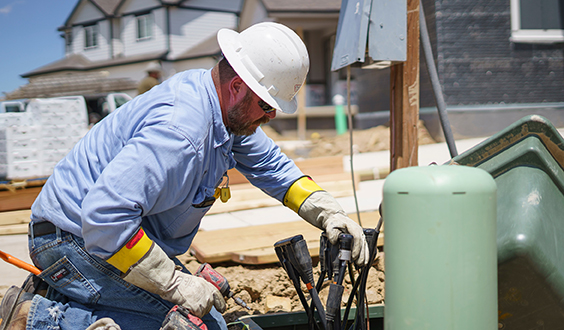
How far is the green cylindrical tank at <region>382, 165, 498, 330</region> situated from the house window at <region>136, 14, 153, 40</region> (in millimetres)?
25651

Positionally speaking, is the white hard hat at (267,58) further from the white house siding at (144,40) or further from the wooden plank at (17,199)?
the white house siding at (144,40)

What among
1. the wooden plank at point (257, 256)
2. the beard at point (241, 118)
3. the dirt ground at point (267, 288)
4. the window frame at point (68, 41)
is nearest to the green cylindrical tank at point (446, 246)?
the beard at point (241, 118)

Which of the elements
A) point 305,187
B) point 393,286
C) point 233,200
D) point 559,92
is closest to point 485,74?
point 559,92

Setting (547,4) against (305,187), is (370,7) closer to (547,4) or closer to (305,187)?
(305,187)

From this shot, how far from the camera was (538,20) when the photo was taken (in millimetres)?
8383

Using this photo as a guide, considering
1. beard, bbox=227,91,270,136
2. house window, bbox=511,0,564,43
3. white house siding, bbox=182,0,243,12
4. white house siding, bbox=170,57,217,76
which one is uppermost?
white house siding, bbox=182,0,243,12

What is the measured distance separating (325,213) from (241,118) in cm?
74

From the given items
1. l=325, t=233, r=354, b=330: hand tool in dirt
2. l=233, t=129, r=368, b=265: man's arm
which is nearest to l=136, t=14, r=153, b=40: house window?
l=233, t=129, r=368, b=265: man's arm

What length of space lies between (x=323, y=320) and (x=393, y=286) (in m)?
0.72

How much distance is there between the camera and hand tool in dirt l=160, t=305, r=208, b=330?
1.72 m

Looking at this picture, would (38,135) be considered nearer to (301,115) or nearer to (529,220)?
(529,220)

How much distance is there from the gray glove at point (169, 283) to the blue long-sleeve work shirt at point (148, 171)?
0.14 m

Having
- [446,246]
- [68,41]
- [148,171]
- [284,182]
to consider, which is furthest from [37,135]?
[68,41]

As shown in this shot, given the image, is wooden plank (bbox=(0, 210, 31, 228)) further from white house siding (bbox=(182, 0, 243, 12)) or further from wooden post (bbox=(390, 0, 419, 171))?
white house siding (bbox=(182, 0, 243, 12))
